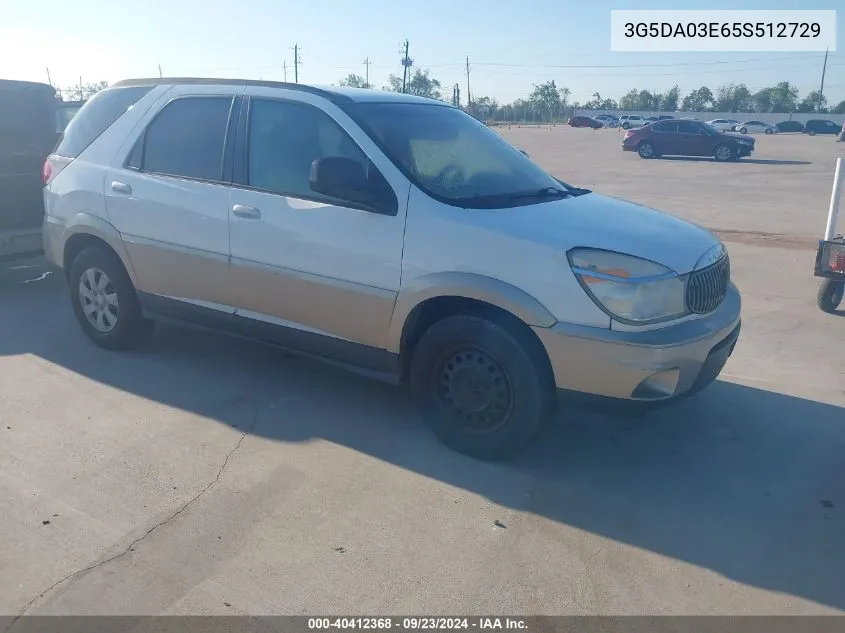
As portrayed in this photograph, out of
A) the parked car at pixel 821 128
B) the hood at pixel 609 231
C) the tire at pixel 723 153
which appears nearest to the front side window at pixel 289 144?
the hood at pixel 609 231

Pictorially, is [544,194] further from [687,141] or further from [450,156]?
[687,141]

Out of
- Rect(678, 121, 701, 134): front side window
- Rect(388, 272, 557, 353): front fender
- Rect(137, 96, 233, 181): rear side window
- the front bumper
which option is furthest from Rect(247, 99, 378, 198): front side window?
Rect(678, 121, 701, 134): front side window

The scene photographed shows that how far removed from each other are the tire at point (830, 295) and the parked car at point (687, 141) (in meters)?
22.7

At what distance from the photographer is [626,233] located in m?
3.89

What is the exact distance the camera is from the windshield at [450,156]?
420 cm

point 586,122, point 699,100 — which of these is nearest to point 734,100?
point 699,100

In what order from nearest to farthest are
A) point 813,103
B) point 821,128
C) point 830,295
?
point 830,295
point 821,128
point 813,103

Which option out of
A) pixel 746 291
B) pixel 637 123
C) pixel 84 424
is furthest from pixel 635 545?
pixel 637 123

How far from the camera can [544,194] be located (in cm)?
456

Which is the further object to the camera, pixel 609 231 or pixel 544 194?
pixel 544 194

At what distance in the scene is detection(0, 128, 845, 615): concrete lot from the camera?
9.89 feet

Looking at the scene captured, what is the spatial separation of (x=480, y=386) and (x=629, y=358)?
0.83 m

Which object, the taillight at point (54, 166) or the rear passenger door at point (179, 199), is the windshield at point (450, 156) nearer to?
the rear passenger door at point (179, 199)

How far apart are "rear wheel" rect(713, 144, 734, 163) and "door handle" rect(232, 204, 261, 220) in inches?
1045
